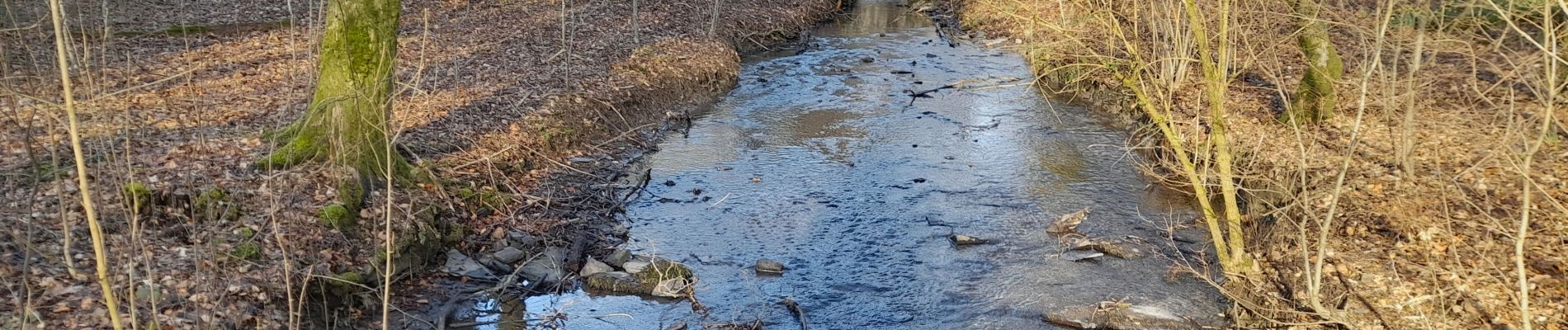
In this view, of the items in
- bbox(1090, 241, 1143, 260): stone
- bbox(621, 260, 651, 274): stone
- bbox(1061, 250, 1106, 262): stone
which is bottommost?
bbox(621, 260, 651, 274): stone

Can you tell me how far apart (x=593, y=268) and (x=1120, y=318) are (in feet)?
14.2

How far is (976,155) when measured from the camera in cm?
1263

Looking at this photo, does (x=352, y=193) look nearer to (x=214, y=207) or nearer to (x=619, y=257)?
(x=214, y=207)

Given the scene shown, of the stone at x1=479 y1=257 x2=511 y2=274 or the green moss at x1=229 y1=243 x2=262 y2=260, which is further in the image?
the stone at x1=479 y1=257 x2=511 y2=274

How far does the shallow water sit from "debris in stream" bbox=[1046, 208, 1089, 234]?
0.14 meters

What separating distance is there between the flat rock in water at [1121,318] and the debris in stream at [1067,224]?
1.77 meters

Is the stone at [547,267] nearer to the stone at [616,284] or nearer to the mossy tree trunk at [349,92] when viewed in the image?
the stone at [616,284]

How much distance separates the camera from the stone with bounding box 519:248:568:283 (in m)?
8.60

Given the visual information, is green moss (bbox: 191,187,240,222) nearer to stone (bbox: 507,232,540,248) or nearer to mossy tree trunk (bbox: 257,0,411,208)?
mossy tree trunk (bbox: 257,0,411,208)

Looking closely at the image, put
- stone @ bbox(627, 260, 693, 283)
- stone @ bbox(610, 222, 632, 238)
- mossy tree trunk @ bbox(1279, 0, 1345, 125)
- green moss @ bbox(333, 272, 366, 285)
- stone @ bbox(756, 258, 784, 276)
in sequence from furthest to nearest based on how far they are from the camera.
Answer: mossy tree trunk @ bbox(1279, 0, 1345, 125)
stone @ bbox(610, 222, 632, 238)
stone @ bbox(756, 258, 784, 276)
stone @ bbox(627, 260, 693, 283)
green moss @ bbox(333, 272, 366, 285)

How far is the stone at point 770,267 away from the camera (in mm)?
8867

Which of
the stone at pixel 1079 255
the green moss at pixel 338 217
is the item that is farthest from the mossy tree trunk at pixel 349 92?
the stone at pixel 1079 255

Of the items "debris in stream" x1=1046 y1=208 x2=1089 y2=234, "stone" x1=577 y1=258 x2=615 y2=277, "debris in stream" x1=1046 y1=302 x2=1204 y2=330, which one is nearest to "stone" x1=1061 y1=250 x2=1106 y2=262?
"debris in stream" x1=1046 y1=208 x2=1089 y2=234

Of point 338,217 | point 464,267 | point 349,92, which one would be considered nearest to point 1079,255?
point 464,267
